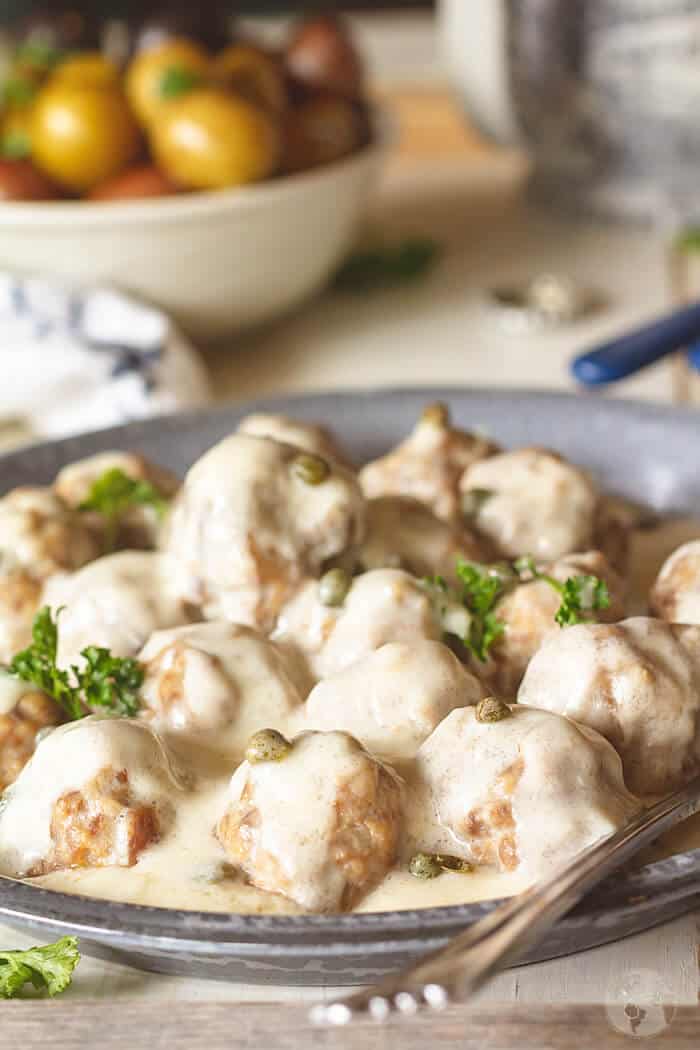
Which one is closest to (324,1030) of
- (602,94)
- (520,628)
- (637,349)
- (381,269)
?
(520,628)

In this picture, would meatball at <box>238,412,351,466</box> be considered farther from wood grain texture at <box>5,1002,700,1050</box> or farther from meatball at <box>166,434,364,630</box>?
wood grain texture at <box>5,1002,700,1050</box>

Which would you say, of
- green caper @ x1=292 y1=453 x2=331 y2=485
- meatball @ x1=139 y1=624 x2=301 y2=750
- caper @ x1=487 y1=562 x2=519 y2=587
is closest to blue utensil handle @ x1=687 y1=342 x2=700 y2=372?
caper @ x1=487 y1=562 x2=519 y2=587

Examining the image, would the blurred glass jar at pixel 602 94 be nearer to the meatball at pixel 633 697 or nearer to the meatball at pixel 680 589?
the meatball at pixel 680 589

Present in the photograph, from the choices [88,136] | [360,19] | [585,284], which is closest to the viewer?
[88,136]

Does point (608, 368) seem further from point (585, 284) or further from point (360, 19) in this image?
point (360, 19)

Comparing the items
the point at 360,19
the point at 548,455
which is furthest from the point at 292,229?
the point at 360,19

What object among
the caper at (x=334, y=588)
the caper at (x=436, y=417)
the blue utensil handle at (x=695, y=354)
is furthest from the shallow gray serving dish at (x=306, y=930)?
the blue utensil handle at (x=695, y=354)

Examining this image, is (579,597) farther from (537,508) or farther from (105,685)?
(105,685)
